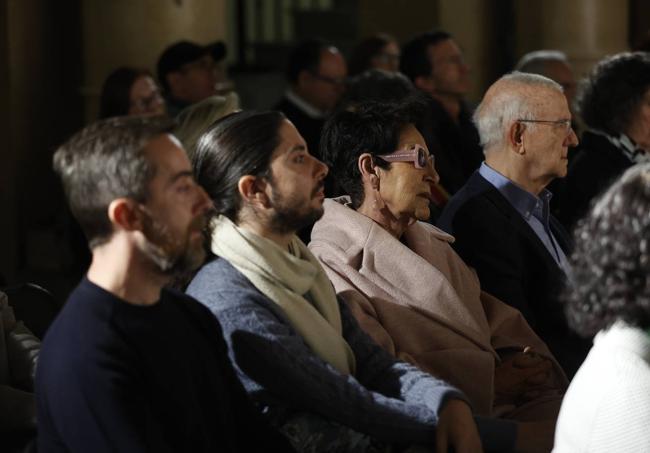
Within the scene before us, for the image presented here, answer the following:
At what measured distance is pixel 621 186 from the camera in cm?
261

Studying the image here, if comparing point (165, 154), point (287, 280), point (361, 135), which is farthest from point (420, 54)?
point (165, 154)

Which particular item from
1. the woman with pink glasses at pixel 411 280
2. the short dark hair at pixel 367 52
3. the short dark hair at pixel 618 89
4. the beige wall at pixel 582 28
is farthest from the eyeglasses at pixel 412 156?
the beige wall at pixel 582 28

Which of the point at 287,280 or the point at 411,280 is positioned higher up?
the point at 287,280

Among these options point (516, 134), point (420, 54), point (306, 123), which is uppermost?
point (516, 134)

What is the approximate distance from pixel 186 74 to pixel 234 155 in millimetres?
4032

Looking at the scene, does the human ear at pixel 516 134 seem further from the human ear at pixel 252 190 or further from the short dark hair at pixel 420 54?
the short dark hair at pixel 420 54

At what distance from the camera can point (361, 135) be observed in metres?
4.01

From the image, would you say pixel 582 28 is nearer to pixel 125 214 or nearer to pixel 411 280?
pixel 411 280

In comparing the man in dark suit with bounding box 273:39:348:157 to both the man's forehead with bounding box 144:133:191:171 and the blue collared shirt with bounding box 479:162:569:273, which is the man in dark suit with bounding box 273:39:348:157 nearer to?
the blue collared shirt with bounding box 479:162:569:273

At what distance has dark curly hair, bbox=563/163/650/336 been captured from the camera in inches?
100

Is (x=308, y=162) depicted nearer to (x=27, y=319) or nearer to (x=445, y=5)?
(x=27, y=319)

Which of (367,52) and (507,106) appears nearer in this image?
(507,106)

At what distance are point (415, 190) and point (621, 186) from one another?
138 cm

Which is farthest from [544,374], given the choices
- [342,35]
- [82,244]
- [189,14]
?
[342,35]
